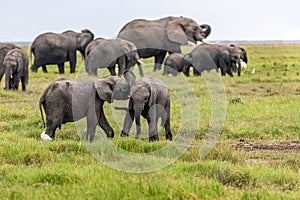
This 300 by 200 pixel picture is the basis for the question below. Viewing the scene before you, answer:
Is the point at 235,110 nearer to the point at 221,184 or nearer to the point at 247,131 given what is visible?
the point at 247,131

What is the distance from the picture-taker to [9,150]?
8297 mm

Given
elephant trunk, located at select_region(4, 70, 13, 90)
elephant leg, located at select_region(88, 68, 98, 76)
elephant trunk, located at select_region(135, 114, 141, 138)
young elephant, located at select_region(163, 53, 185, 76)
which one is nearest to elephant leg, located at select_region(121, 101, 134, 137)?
elephant trunk, located at select_region(135, 114, 141, 138)

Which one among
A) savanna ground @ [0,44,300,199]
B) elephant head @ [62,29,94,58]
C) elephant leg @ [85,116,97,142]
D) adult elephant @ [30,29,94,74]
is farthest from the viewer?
elephant head @ [62,29,94,58]

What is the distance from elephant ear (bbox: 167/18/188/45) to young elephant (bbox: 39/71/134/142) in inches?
589

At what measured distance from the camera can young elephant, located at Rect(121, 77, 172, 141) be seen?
380 inches

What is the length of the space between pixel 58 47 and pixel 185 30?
6260mm

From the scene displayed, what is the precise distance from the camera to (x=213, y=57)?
87.3 feet

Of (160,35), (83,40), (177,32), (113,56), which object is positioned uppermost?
(177,32)

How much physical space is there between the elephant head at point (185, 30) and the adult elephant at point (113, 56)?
354cm

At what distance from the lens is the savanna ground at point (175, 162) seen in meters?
6.27

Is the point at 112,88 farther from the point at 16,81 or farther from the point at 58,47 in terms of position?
the point at 58,47

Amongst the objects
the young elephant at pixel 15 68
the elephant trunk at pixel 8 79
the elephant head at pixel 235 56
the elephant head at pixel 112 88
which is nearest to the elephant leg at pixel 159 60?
the elephant head at pixel 235 56

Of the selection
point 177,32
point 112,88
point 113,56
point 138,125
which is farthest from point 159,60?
point 138,125

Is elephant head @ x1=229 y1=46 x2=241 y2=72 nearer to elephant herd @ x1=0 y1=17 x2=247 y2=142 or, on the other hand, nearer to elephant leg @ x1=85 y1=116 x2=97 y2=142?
elephant herd @ x1=0 y1=17 x2=247 y2=142
